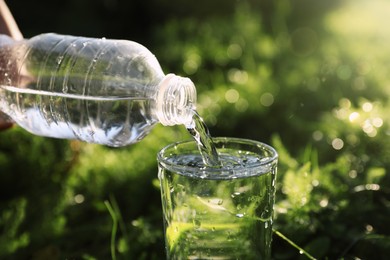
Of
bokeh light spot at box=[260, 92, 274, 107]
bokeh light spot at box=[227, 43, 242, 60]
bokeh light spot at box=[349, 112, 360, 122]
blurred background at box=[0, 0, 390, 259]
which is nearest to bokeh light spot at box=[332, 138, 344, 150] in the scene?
blurred background at box=[0, 0, 390, 259]

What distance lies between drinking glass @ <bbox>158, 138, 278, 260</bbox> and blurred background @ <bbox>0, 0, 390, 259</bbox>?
1.36 ft

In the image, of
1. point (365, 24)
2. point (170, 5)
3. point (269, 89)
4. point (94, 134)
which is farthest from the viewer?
point (170, 5)

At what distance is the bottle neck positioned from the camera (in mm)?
1742

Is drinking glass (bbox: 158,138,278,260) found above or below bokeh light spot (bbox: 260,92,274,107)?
above

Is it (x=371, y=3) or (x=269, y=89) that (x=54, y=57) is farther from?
(x=371, y=3)

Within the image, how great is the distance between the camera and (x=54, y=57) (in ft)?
7.06

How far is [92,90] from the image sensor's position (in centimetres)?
196

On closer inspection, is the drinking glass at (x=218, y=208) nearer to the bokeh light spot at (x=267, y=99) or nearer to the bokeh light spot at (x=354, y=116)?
the bokeh light spot at (x=354, y=116)

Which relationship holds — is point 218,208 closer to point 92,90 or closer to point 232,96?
point 92,90

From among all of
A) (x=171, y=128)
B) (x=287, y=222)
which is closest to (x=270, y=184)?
(x=287, y=222)

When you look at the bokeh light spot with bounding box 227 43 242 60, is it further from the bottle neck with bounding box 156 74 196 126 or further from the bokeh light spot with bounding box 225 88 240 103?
the bottle neck with bounding box 156 74 196 126

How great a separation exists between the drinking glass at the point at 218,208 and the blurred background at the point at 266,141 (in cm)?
42

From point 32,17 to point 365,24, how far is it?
3411 mm

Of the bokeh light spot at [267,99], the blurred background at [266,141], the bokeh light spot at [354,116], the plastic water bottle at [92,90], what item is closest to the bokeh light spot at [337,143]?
the blurred background at [266,141]
